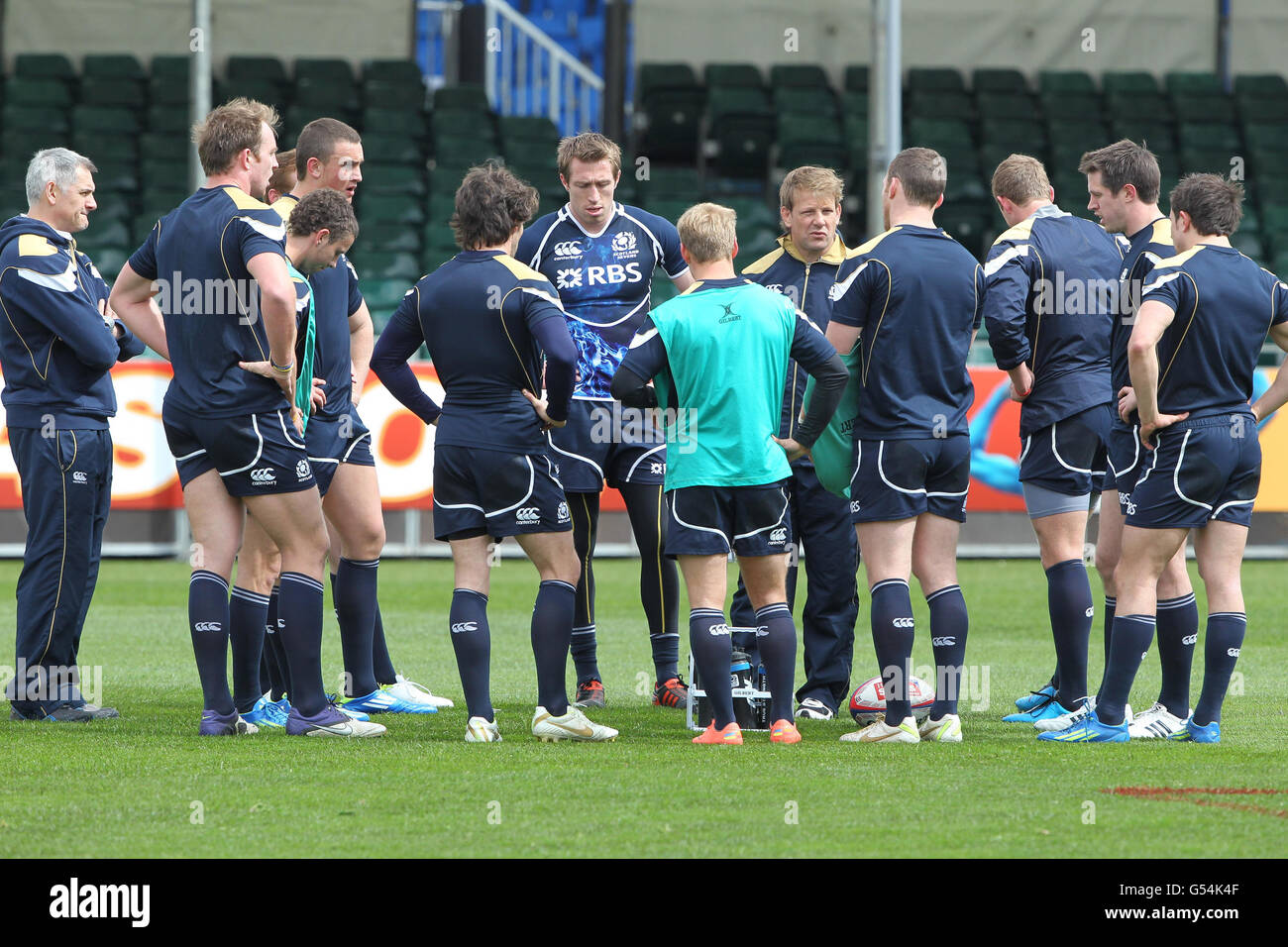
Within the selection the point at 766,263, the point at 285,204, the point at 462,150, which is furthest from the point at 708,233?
the point at 462,150

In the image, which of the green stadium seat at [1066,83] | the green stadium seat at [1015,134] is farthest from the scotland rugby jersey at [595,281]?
the green stadium seat at [1066,83]

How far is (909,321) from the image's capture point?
6062mm

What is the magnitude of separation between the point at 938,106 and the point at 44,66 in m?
10.1

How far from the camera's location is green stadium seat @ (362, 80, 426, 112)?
18.5 meters

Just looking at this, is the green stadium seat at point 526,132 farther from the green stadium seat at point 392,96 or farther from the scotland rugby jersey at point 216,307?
the scotland rugby jersey at point 216,307

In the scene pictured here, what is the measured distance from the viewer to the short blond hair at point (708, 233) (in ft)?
19.6

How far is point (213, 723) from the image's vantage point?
619 cm

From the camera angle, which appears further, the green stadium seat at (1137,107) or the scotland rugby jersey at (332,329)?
the green stadium seat at (1137,107)

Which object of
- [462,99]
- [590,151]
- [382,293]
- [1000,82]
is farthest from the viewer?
[1000,82]

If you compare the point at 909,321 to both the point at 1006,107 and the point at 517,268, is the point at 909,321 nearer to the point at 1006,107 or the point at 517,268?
the point at 517,268

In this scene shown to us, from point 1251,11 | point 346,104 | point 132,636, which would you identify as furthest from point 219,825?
point 1251,11

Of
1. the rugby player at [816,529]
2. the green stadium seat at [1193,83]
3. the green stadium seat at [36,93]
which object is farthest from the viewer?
the green stadium seat at [1193,83]

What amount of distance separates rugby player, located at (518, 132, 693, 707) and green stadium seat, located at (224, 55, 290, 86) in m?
12.3

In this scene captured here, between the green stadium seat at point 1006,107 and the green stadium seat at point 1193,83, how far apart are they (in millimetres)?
1908
